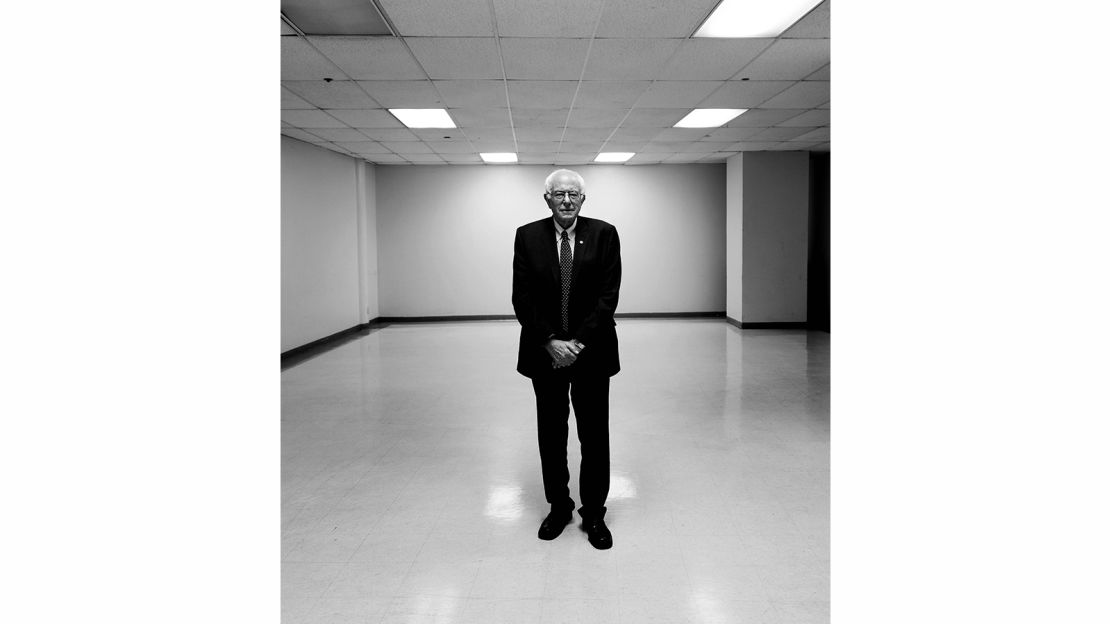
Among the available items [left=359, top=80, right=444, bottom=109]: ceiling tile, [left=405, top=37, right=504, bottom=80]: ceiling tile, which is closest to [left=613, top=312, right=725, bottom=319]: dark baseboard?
[left=359, top=80, right=444, bottom=109]: ceiling tile

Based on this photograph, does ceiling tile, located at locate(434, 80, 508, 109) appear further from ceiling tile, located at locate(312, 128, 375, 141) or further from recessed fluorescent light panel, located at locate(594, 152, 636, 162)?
recessed fluorescent light panel, located at locate(594, 152, 636, 162)

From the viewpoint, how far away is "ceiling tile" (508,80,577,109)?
585 cm

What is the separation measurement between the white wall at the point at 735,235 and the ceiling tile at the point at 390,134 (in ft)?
17.0

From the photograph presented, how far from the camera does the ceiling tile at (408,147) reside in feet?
30.5

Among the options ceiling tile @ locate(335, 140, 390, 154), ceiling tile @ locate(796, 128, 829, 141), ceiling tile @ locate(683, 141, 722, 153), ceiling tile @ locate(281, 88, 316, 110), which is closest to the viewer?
ceiling tile @ locate(281, 88, 316, 110)

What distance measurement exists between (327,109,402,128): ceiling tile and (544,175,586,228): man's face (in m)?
4.57

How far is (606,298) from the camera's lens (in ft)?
9.82

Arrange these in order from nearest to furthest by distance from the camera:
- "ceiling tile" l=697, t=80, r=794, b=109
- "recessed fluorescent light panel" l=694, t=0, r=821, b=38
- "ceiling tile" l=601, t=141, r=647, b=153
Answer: "recessed fluorescent light panel" l=694, t=0, r=821, b=38 < "ceiling tile" l=697, t=80, r=794, b=109 < "ceiling tile" l=601, t=141, r=647, b=153

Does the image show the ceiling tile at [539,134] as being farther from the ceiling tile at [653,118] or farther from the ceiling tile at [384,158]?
the ceiling tile at [384,158]

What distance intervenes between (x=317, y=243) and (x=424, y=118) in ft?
9.53
